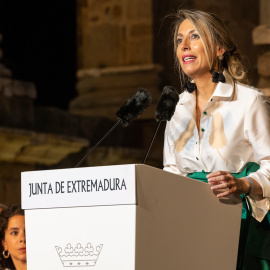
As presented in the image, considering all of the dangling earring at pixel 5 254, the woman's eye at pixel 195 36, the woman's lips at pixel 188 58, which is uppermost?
the woman's eye at pixel 195 36

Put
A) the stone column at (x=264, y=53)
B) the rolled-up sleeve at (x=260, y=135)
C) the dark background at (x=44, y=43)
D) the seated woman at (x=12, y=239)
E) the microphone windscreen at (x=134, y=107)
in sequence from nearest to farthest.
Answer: the rolled-up sleeve at (x=260, y=135), the microphone windscreen at (x=134, y=107), the seated woman at (x=12, y=239), the stone column at (x=264, y=53), the dark background at (x=44, y=43)

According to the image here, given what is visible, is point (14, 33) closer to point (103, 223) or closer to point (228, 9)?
point (228, 9)

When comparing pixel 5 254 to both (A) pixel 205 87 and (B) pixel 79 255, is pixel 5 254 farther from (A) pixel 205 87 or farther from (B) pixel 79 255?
(B) pixel 79 255

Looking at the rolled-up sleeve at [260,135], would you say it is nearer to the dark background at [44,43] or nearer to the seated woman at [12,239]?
the seated woman at [12,239]

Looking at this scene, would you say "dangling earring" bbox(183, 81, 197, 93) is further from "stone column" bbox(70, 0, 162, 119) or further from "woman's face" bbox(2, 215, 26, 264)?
"stone column" bbox(70, 0, 162, 119)

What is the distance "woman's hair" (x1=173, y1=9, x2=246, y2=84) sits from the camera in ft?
12.0

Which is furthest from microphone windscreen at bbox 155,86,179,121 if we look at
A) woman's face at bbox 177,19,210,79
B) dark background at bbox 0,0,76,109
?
dark background at bbox 0,0,76,109

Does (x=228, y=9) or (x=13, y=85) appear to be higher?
(x=228, y=9)

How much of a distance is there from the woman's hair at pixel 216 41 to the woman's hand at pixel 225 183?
0.53m

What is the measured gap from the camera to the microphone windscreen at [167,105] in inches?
138

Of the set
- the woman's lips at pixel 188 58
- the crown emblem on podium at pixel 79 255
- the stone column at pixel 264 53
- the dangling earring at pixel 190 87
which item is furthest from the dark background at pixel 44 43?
the crown emblem on podium at pixel 79 255

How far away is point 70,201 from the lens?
123 inches

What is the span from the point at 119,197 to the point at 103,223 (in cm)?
11

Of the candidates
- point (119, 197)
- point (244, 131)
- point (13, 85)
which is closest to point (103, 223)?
point (119, 197)
